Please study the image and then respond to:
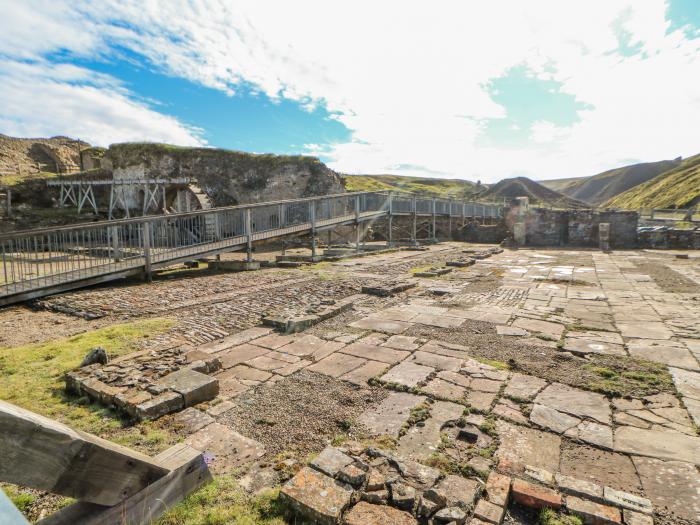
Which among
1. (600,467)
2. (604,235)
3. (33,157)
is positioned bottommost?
(600,467)

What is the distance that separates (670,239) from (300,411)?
22.6m

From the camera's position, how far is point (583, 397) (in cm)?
341

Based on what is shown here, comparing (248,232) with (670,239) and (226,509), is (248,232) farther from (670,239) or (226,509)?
(670,239)

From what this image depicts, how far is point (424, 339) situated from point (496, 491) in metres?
2.96

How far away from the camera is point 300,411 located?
3.15 metres

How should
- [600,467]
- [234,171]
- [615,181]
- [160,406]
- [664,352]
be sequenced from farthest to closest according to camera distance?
[615,181] < [234,171] < [664,352] < [160,406] < [600,467]

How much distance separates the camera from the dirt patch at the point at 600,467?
90.8 inches

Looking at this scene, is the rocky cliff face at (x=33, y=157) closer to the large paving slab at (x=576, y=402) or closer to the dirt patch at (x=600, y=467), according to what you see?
the large paving slab at (x=576, y=402)

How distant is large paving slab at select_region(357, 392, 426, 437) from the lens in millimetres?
2879

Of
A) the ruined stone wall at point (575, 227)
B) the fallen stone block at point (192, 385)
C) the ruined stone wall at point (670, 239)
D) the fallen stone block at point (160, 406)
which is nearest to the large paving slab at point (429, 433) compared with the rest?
the fallen stone block at point (192, 385)

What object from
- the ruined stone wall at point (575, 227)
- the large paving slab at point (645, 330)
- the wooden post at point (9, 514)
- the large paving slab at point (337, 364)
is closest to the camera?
the wooden post at point (9, 514)

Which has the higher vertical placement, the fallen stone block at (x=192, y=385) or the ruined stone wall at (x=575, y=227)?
Answer: the ruined stone wall at (x=575, y=227)

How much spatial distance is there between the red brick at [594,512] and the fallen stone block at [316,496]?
123cm

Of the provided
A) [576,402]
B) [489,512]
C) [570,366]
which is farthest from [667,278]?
[489,512]
